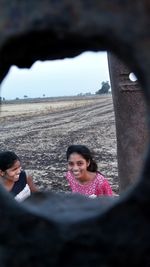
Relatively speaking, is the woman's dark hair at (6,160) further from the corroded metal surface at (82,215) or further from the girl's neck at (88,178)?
the corroded metal surface at (82,215)

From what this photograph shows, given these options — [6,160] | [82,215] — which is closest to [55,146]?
[6,160]

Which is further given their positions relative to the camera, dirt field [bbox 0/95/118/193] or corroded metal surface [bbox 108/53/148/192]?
dirt field [bbox 0/95/118/193]

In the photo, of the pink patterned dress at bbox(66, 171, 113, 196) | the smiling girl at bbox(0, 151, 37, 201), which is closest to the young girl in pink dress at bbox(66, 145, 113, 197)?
the pink patterned dress at bbox(66, 171, 113, 196)

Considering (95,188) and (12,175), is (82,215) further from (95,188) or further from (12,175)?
(12,175)

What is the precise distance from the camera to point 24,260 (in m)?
1.34

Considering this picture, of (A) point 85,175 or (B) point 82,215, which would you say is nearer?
(B) point 82,215

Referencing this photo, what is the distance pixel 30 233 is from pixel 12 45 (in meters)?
0.43

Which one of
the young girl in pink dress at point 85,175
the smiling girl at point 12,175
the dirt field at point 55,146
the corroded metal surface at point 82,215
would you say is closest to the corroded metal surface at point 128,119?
the young girl in pink dress at point 85,175

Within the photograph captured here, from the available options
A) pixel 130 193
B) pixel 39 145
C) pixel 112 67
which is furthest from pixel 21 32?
pixel 39 145

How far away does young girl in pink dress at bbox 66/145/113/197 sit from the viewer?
3.67 metres

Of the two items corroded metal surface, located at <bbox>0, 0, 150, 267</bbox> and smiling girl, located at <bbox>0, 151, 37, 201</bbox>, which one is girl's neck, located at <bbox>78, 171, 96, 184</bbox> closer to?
smiling girl, located at <bbox>0, 151, 37, 201</bbox>

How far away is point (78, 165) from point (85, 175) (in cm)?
10

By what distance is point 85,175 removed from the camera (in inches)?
148

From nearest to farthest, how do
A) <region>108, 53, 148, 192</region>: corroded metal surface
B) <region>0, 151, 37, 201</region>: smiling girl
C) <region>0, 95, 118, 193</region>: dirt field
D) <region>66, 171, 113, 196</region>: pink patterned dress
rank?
<region>66, 171, 113, 196</region>: pink patterned dress < <region>0, 151, 37, 201</region>: smiling girl < <region>108, 53, 148, 192</region>: corroded metal surface < <region>0, 95, 118, 193</region>: dirt field
